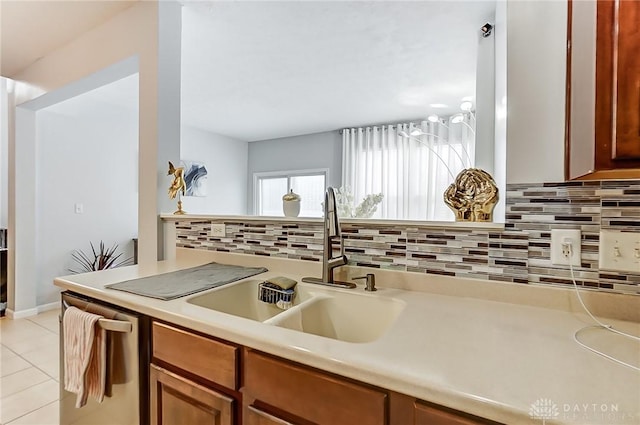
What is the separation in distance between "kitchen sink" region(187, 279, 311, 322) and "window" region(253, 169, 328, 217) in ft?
13.0

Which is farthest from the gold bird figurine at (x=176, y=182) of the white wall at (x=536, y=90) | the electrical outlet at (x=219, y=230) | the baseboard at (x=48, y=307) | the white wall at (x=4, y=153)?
the white wall at (x=4, y=153)

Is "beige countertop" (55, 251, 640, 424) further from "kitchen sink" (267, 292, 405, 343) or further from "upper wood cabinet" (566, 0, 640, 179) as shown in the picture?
"upper wood cabinet" (566, 0, 640, 179)

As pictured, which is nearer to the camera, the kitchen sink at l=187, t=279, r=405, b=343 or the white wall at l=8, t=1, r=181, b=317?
the kitchen sink at l=187, t=279, r=405, b=343

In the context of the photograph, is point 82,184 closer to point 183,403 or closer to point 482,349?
point 183,403

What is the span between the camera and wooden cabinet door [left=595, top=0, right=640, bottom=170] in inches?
23.7

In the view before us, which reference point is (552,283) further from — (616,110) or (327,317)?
(327,317)

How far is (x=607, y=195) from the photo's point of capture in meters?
0.90

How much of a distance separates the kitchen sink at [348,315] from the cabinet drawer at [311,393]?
254mm

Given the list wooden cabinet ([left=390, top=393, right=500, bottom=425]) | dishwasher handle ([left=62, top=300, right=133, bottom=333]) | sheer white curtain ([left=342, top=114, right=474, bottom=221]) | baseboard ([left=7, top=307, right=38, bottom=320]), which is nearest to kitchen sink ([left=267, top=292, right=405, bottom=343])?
wooden cabinet ([left=390, top=393, right=500, bottom=425])

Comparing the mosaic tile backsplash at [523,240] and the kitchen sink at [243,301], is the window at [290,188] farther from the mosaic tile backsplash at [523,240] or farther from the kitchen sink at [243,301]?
the mosaic tile backsplash at [523,240]

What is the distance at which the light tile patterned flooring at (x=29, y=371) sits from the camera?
1.76 m

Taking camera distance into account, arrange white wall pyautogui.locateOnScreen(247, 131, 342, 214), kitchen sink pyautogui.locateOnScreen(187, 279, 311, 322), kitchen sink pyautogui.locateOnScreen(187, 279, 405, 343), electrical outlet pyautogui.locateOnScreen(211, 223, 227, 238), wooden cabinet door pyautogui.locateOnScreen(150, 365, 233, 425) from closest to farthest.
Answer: wooden cabinet door pyautogui.locateOnScreen(150, 365, 233, 425)
kitchen sink pyautogui.locateOnScreen(187, 279, 405, 343)
kitchen sink pyautogui.locateOnScreen(187, 279, 311, 322)
electrical outlet pyautogui.locateOnScreen(211, 223, 227, 238)
white wall pyautogui.locateOnScreen(247, 131, 342, 214)

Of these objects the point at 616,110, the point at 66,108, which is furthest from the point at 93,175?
the point at 616,110

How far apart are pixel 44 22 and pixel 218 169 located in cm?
339
